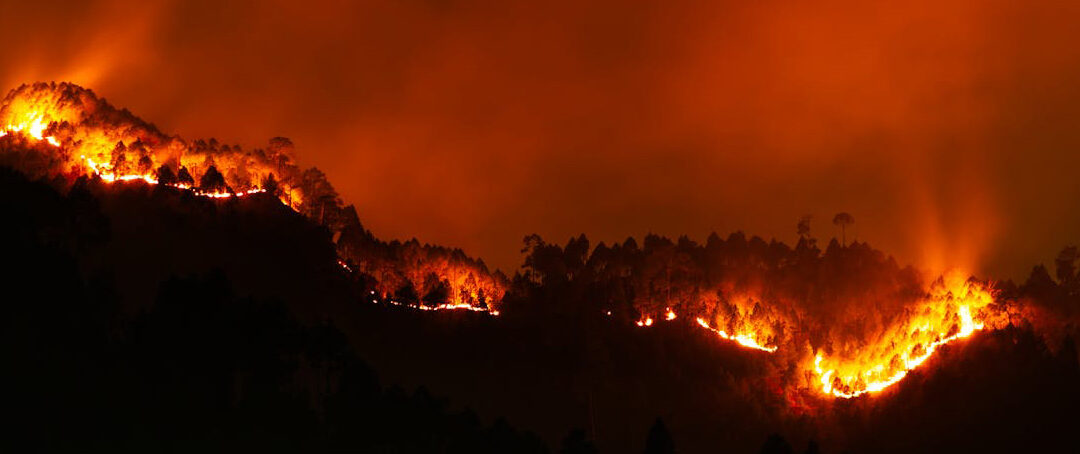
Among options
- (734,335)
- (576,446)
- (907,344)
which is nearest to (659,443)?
(576,446)

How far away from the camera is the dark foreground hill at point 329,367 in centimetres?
5722

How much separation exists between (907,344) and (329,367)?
1611 inches

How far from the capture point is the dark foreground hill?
2253 inches

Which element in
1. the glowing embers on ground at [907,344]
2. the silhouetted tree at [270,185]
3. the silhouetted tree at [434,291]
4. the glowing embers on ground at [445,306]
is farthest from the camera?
the silhouetted tree at [270,185]

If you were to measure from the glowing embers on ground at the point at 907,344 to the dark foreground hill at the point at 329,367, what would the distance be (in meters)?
1.69

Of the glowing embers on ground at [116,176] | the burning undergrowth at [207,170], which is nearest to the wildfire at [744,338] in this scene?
the burning undergrowth at [207,170]

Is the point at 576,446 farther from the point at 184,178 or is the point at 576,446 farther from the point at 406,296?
the point at 184,178

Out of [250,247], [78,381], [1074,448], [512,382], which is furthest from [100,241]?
[1074,448]

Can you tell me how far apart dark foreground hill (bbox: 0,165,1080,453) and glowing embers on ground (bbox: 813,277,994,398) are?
169cm

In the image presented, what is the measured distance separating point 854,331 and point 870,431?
46.3 feet

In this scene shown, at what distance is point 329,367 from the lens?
66.8 metres

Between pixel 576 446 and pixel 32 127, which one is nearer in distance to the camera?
pixel 576 446

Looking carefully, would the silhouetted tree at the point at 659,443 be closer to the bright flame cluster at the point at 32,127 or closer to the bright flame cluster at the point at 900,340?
the bright flame cluster at the point at 900,340

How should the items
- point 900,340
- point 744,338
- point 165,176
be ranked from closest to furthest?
point 165,176 < point 900,340 < point 744,338
